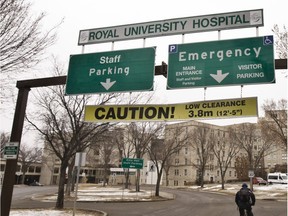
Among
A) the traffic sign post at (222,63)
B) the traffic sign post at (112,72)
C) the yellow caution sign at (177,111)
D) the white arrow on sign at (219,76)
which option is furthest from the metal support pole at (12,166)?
the white arrow on sign at (219,76)

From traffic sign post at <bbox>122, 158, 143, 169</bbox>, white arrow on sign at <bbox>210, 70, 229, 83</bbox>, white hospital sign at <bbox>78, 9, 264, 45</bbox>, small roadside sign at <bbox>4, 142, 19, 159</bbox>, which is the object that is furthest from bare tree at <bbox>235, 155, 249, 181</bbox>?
small roadside sign at <bbox>4, 142, 19, 159</bbox>

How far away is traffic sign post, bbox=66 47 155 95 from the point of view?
33.5ft

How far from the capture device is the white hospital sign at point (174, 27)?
9.73 meters

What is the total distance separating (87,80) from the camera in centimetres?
1083

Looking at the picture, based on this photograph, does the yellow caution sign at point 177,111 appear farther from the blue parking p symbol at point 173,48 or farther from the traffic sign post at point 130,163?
the traffic sign post at point 130,163

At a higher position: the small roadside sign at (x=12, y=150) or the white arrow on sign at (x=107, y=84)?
the white arrow on sign at (x=107, y=84)

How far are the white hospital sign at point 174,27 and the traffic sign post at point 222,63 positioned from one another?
19.8 inches

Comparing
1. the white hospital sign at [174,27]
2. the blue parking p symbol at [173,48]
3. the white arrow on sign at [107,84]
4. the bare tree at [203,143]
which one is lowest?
the white arrow on sign at [107,84]

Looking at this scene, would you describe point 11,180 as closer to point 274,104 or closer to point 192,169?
point 274,104

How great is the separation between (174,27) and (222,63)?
1.94 metres

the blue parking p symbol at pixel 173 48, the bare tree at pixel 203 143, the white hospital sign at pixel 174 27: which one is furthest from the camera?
the bare tree at pixel 203 143

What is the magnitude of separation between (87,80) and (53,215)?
28.7ft

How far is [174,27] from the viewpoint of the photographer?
10336mm

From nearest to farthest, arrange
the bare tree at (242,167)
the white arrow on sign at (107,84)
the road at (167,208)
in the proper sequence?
the white arrow on sign at (107,84)
the road at (167,208)
the bare tree at (242,167)
